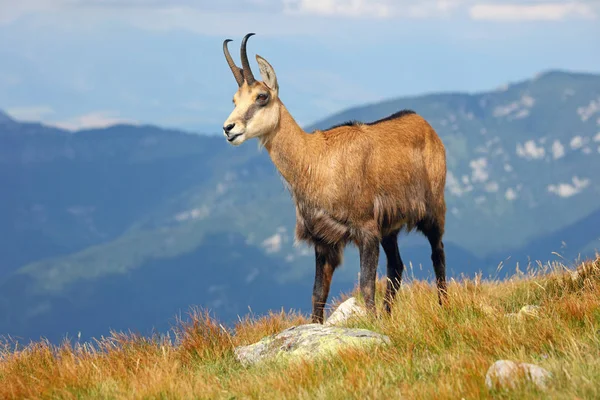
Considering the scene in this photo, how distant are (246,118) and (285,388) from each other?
174 inches

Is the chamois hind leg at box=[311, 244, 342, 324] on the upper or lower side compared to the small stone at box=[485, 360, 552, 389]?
upper

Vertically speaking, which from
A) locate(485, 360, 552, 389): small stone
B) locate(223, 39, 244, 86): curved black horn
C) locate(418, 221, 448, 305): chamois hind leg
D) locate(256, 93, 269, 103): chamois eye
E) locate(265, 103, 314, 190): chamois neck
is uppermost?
locate(223, 39, 244, 86): curved black horn

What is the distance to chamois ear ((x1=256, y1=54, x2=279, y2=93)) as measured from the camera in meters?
11.0

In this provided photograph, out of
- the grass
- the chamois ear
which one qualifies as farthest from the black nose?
the grass

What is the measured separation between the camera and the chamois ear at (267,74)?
432 inches

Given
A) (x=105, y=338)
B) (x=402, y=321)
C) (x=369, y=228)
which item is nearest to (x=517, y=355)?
(x=402, y=321)

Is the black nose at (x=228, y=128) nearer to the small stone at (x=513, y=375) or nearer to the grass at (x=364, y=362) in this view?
the grass at (x=364, y=362)

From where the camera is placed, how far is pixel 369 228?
11023mm

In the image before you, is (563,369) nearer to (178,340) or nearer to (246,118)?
(178,340)

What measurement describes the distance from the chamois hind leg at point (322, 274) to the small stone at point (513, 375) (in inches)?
186

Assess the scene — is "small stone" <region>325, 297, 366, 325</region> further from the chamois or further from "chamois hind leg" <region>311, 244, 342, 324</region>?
the chamois

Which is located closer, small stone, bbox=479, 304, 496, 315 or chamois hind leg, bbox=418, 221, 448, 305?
small stone, bbox=479, 304, 496, 315

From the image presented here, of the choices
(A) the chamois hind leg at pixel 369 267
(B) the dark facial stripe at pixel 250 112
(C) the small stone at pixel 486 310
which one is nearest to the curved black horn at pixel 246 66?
(B) the dark facial stripe at pixel 250 112

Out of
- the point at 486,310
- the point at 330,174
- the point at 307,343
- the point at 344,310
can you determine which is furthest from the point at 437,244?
the point at 307,343
